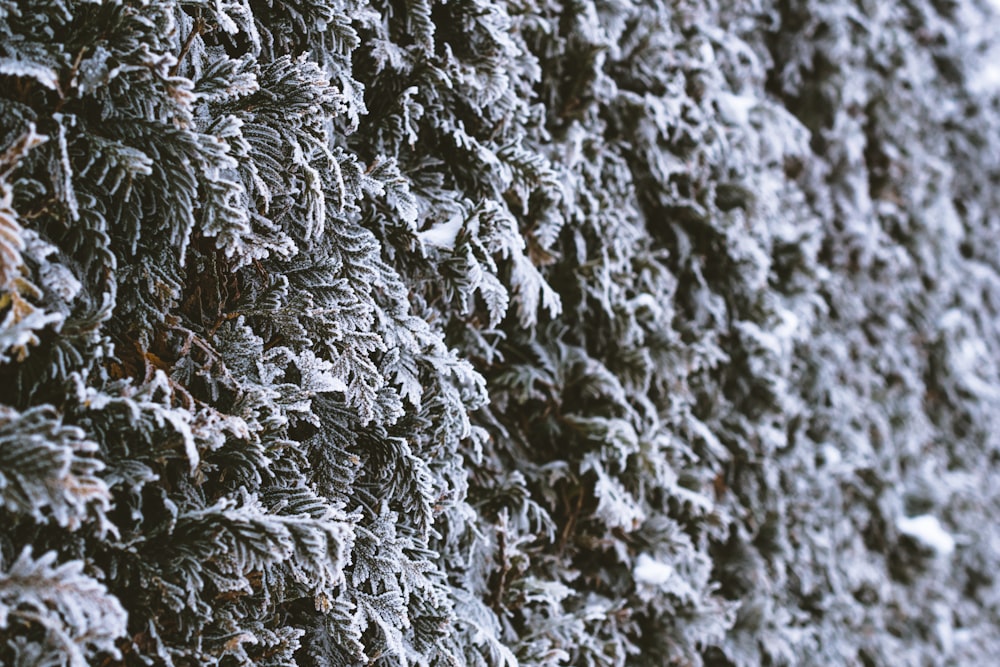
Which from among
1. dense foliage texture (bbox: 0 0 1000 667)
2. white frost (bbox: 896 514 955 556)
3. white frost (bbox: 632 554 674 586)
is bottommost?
white frost (bbox: 896 514 955 556)

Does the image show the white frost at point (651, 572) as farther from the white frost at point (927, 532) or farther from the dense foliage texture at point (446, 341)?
the white frost at point (927, 532)

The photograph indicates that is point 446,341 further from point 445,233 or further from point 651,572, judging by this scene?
point 651,572

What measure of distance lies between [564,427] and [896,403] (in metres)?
2.11

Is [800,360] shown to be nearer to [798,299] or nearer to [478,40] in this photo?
[798,299]

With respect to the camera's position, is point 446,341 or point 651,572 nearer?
point 446,341

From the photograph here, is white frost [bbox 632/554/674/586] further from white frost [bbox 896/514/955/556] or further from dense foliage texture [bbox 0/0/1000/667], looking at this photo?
white frost [bbox 896/514/955/556]

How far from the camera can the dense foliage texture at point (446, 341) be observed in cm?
108

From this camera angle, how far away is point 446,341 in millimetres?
1699

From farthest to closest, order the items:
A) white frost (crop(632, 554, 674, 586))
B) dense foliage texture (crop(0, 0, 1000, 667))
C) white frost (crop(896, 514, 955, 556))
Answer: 1. white frost (crop(896, 514, 955, 556))
2. white frost (crop(632, 554, 674, 586))
3. dense foliage texture (crop(0, 0, 1000, 667))

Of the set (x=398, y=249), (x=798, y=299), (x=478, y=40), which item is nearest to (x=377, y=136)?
(x=398, y=249)

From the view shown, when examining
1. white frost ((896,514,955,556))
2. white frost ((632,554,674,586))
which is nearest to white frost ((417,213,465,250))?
white frost ((632,554,674,586))

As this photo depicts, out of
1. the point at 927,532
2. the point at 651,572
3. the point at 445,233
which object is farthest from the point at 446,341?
the point at 927,532

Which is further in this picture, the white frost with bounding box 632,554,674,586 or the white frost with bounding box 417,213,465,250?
the white frost with bounding box 632,554,674,586

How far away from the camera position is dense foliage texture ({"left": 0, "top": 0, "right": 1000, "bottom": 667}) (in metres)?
1.08
